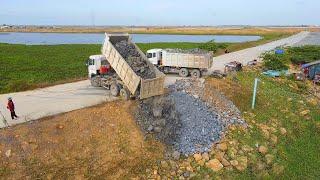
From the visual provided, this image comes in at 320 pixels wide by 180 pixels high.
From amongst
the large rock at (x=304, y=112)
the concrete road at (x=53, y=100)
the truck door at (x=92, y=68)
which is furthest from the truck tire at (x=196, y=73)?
the large rock at (x=304, y=112)

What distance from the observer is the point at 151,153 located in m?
17.0

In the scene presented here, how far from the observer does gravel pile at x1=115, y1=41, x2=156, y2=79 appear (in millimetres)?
21750

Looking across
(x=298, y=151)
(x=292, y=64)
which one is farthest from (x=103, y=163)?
(x=292, y=64)

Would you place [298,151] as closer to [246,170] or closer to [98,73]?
[246,170]

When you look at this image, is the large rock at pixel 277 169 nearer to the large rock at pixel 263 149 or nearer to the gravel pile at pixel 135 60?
the large rock at pixel 263 149

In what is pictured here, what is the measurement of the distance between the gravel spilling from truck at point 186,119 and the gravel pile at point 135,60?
1668 mm

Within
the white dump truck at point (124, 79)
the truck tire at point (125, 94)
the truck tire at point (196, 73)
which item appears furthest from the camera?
the truck tire at point (196, 73)

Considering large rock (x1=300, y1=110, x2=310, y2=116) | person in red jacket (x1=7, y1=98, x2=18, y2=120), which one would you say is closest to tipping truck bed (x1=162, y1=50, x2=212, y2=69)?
large rock (x1=300, y1=110, x2=310, y2=116)

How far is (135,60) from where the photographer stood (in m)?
22.2

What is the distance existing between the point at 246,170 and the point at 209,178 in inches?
79.1

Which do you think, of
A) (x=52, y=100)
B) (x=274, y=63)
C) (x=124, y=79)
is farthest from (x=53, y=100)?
(x=274, y=63)

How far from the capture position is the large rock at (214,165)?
54.5 ft

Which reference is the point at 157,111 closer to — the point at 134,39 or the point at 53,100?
the point at 53,100

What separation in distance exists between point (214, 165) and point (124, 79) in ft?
A: 23.9
